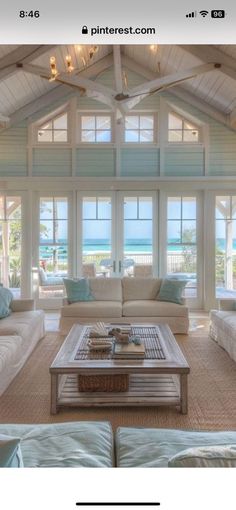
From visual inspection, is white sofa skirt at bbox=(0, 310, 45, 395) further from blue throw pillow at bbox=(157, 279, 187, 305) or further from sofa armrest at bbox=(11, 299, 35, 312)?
blue throw pillow at bbox=(157, 279, 187, 305)

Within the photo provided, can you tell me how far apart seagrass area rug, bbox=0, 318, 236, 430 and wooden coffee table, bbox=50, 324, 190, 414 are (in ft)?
0.20

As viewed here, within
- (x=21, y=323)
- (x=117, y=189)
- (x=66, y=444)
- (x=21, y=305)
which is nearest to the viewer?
(x=66, y=444)

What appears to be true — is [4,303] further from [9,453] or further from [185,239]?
[185,239]

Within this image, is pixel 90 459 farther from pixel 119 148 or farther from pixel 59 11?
pixel 119 148

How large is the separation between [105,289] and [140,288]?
0.49 meters

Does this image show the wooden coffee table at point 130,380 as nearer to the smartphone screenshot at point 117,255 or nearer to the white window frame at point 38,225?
the smartphone screenshot at point 117,255

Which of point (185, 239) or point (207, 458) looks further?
point (185, 239)

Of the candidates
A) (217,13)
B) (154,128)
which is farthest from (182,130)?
(217,13)

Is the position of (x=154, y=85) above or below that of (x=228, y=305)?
above

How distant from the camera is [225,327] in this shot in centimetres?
391

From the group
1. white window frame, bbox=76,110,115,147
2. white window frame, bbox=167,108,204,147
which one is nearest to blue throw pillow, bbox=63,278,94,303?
white window frame, bbox=76,110,115,147

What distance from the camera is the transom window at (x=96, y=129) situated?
651cm

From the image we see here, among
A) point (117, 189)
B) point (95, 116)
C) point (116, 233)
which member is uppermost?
point (95, 116)
